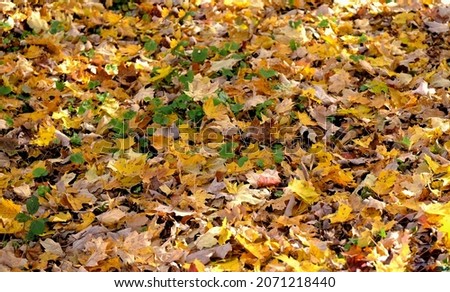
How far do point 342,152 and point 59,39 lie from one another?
230 cm

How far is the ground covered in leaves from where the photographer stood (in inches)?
118

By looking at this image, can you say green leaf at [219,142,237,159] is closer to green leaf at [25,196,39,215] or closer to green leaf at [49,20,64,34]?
green leaf at [25,196,39,215]

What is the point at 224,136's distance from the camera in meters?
3.77

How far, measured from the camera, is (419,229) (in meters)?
2.96

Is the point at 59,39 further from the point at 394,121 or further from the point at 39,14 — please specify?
the point at 394,121

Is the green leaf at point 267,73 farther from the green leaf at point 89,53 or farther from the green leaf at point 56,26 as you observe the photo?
the green leaf at point 56,26

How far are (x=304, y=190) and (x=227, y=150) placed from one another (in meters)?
0.58

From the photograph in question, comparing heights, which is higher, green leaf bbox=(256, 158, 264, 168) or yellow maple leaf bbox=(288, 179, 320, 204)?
Result: yellow maple leaf bbox=(288, 179, 320, 204)

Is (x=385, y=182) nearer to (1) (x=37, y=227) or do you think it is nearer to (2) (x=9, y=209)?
(1) (x=37, y=227)

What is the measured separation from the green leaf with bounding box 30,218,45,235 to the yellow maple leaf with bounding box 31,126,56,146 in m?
0.70

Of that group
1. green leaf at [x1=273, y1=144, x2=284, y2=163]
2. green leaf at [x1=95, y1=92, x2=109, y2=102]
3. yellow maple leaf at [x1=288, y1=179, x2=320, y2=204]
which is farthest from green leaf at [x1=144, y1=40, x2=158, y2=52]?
yellow maple leaf at [x1=288, y1=179, x2=320, y2=204]

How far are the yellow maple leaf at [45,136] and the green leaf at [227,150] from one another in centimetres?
102

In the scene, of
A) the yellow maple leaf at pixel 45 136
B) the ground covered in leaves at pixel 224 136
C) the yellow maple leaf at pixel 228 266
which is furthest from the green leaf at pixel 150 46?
the yellow maple leaf at pixel 228 266

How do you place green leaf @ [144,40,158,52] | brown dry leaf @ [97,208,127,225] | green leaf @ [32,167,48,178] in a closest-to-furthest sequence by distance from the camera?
brown dry leaf @ [97,208,127,225] < green leaf @ [32,167,48,178] < green leaf @ [144,40,158,52]
